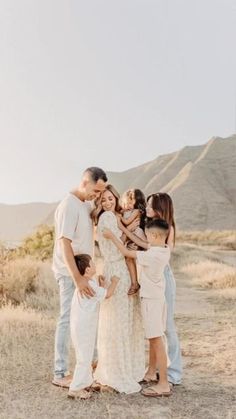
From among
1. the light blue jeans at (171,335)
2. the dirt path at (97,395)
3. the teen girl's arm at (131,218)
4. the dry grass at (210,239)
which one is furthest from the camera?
the dry grass at (210,239)

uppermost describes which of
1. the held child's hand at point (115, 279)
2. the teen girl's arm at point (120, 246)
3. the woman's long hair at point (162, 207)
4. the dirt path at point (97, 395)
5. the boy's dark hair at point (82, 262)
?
the woman's long hair at point (162, 207)

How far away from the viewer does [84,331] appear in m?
5.32

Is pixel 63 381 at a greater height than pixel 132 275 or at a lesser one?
lesser

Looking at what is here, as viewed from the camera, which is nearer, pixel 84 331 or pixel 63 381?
pixel 84 331

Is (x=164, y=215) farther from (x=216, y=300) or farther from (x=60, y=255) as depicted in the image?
(x=216, y=300)

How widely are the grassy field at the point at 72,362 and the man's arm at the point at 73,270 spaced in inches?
37.6

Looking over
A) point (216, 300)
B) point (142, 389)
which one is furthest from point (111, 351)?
point (216, 300)

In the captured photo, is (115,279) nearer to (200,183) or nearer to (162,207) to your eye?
(162,207)

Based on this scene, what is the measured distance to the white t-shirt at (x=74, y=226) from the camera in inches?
208

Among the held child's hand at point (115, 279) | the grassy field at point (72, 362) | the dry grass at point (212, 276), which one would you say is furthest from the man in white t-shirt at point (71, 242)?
the dry grass at point (212, 276)

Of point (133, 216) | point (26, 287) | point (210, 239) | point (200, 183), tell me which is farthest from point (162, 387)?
point (200, 183)

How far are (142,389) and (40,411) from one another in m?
1.02

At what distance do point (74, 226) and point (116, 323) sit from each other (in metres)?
0.97

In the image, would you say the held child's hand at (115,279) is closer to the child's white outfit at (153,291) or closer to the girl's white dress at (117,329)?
the girl's white dress at (117,329)
